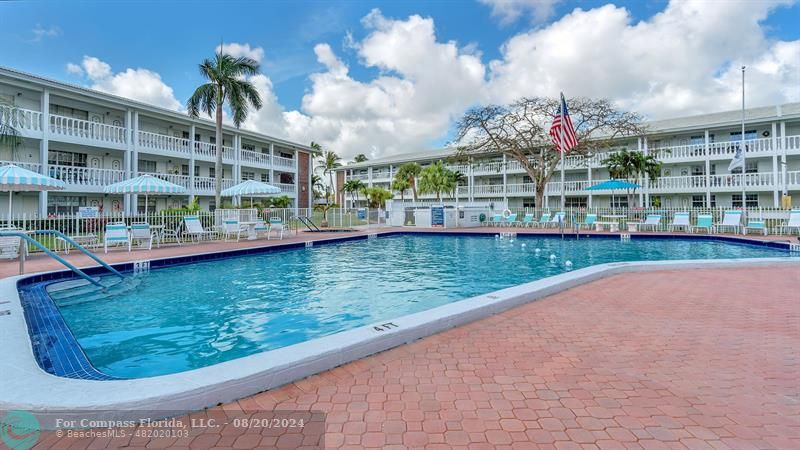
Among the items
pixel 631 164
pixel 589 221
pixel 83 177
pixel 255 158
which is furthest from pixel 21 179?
pixel 631 164

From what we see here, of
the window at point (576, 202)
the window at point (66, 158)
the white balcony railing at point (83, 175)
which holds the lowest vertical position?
the window at point (576, 202)

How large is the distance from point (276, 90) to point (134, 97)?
812cm

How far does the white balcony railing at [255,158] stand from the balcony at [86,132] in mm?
9285

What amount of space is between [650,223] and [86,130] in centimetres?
3116

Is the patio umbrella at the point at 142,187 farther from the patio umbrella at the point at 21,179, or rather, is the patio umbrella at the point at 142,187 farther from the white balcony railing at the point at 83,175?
the white balcony railing at the point at 83,175

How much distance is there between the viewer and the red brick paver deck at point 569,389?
237 centimetres

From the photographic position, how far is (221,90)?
20516 mm

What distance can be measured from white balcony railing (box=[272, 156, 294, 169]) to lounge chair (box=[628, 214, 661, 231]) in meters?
27.4

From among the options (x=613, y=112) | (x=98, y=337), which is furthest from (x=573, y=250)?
(x=613, y=112)

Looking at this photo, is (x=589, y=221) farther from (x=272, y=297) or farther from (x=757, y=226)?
(x=272, y=297)

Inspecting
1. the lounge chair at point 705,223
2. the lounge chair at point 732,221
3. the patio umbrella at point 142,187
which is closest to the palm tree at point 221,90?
the patio umbrella at point 142,187

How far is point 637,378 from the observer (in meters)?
3.23

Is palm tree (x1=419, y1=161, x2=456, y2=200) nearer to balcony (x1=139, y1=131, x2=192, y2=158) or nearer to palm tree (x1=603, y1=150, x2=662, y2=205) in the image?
palm tree (x1=603, y1=150, x2=662, y2=205)

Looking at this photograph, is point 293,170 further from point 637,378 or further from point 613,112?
point 637,378
